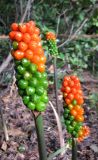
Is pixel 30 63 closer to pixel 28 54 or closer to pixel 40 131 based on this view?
pixel 28 54

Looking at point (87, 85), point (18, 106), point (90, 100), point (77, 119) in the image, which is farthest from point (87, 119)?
point (77, 119)

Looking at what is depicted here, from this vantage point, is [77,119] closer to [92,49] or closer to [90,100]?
[90,100]

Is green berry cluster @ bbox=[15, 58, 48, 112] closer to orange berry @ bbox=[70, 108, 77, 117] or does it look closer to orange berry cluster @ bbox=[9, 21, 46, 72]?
orange berry cluster @ bbox=[9, 21, 46, 72]

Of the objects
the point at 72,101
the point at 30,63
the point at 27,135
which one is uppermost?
the point at 30,63

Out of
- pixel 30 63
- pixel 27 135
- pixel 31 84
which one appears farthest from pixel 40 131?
pixel 27 135

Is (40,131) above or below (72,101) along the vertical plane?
below

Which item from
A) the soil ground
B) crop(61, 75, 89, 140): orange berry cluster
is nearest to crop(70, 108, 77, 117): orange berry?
crop(61, 75, 89, 140): orange berry cluster

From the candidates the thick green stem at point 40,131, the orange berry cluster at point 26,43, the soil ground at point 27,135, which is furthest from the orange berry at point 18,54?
the soil ground at point 27,135

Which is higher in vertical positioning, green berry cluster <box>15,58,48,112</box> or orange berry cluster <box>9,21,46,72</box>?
orange berry cluster <box>9,21,46,72</box>

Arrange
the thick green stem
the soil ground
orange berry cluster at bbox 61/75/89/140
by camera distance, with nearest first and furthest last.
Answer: the thick green stem → orange berry cluster at bbox 61/75/89/140 → the soil ground
